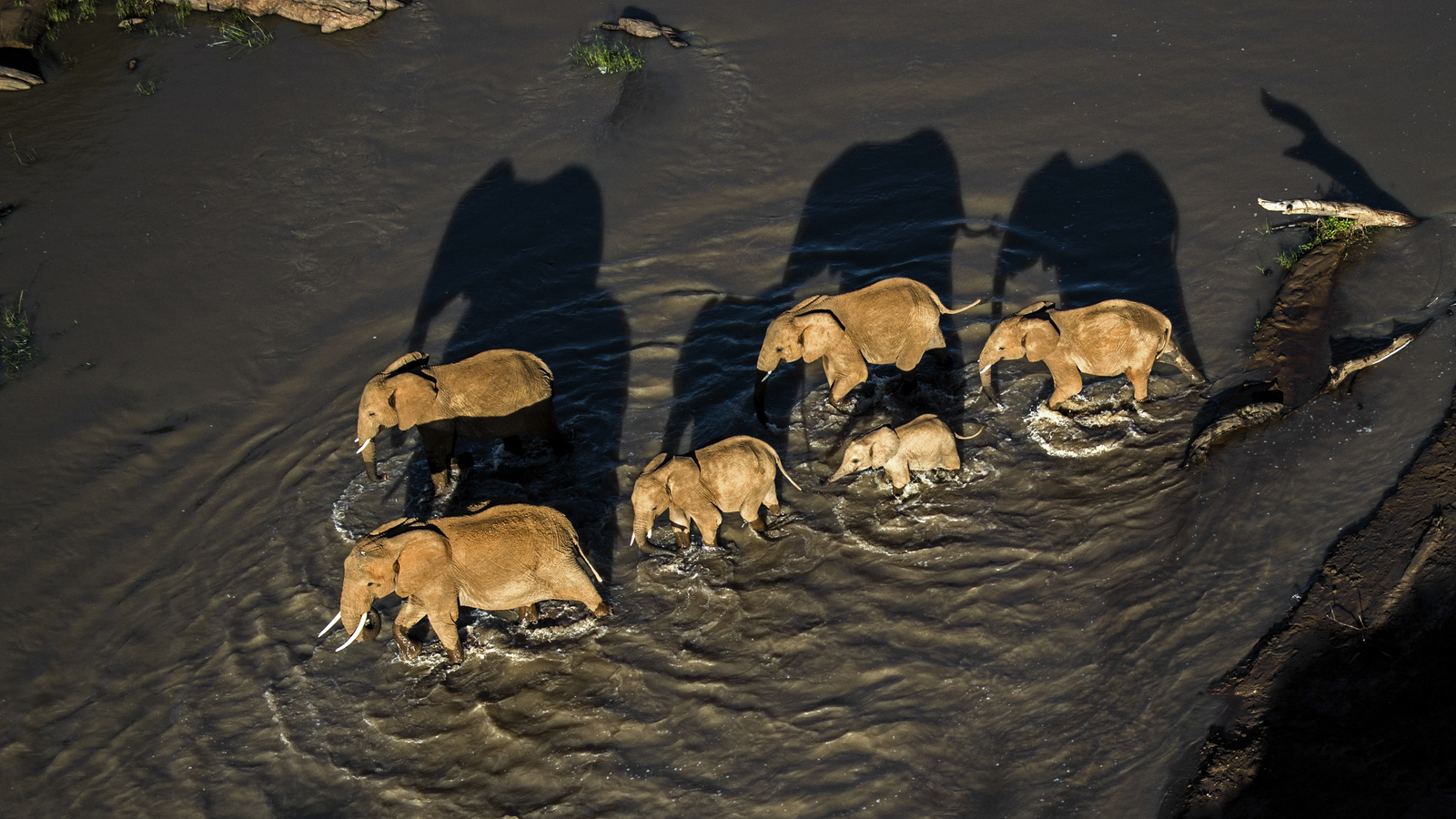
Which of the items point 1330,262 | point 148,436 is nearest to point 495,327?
point 148,436

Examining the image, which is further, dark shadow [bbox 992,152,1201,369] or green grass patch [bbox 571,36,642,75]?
green grass patch [bbox 571,36,642,75]

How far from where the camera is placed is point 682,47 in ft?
54.5

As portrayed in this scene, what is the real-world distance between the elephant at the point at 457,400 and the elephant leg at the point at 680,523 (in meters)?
1.83

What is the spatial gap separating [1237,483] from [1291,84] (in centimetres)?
801

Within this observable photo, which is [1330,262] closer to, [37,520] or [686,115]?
[686,115]

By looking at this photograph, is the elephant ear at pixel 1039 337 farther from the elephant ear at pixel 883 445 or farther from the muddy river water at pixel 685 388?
the elephant ear at pixel 883 445

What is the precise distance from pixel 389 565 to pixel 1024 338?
6.14 meters

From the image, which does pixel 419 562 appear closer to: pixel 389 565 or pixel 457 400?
pixel 389 565

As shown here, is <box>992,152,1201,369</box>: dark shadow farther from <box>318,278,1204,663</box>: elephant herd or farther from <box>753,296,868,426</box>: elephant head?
<box>753,296,868,426</box>: elephant head

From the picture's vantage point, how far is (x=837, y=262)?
501 inches

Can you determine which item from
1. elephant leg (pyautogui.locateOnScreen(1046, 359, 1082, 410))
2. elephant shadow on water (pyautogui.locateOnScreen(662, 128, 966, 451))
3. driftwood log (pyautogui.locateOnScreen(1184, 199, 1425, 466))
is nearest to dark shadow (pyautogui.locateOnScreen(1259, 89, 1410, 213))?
driftwood log (pyautogui.locateOnScreen(1184, 199, 1425, 466))

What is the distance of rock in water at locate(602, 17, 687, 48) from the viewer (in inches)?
659

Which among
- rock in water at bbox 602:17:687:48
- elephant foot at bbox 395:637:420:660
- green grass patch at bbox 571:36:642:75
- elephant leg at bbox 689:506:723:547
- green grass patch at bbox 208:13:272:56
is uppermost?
green grass patch at bbox 208:13:272:56

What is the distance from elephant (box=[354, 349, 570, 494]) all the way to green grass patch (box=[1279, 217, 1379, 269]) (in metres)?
8.16
